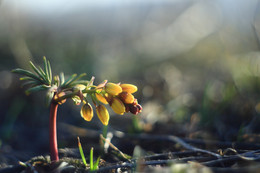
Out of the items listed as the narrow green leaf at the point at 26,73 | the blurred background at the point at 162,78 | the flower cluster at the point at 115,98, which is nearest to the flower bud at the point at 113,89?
the flower cluster at the point at 115,98

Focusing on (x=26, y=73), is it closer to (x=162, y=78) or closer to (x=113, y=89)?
(x=113, y=89)

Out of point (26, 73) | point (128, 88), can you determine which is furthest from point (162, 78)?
point (26, 73)

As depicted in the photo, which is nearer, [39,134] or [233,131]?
[233,131]

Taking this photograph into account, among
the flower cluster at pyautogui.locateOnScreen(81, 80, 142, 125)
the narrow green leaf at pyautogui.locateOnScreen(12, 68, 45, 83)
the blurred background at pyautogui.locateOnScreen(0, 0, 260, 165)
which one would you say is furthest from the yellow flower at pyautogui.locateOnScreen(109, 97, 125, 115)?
the blurred background at pyautogui.locateOnScreen(0, 0, 260, 165)

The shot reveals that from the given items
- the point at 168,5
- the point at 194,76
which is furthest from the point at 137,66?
the point at 168,5

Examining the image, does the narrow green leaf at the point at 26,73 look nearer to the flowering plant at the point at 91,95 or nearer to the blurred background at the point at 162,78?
the flowering plant at the point at 91,95

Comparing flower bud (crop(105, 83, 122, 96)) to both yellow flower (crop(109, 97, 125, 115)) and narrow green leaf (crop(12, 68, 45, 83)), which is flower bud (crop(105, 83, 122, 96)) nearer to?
yellow flower (crop(109, 97, 125, 115))

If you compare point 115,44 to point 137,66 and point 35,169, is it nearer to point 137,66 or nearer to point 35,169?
point 137,66
